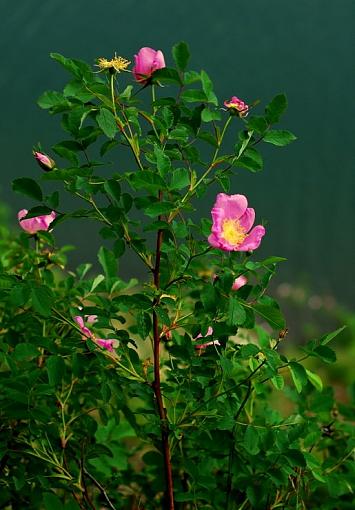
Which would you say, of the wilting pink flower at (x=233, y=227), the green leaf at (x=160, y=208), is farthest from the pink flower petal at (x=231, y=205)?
the green leaf at (x=160, y=208)

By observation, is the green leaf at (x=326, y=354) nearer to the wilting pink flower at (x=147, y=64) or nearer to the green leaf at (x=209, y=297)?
the green leaf at (x=209, y=297)

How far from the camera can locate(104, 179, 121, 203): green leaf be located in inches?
37.3

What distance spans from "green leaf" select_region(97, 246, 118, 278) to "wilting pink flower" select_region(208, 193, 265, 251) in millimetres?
282

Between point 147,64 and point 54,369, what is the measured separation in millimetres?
405

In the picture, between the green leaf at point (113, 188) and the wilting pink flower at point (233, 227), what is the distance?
12 cm

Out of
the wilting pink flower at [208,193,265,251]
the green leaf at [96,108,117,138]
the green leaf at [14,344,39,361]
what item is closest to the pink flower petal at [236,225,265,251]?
the wilting pink flower at [208,193,265,251]

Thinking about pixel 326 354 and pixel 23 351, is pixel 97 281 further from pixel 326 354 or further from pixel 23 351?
pixel 326 354

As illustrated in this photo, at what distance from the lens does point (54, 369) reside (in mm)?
1038

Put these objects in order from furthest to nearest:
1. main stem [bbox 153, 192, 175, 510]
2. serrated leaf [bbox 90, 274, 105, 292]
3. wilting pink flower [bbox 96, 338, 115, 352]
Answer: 1. serrated leaf [bbox 90, 274, 105, 292]
2. wilting pink flower [bbox 96, 338, 115, 352]
3. main stem [bbox 153, 192, 175, 510]

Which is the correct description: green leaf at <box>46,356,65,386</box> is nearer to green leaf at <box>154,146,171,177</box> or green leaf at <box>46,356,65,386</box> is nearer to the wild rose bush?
the wild rose bush

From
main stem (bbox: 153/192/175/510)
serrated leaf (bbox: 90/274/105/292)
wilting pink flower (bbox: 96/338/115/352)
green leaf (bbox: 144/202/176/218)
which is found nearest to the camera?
green leaf (bbox: 144/202/176/218)

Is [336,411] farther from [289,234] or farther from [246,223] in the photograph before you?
[289,234]

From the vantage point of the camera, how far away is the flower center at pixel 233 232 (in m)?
0.95

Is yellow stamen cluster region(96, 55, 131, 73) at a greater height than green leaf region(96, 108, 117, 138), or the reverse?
yellow stamen cluster region(96, 55, 131, 73)
